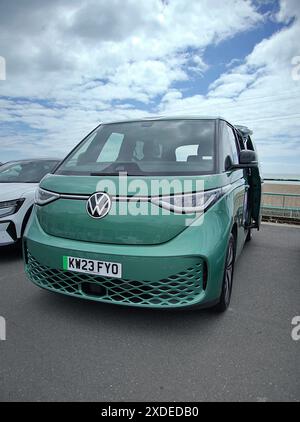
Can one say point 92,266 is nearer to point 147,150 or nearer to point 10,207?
point 147,150

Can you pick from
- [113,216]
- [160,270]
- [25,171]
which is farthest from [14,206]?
[160,270]

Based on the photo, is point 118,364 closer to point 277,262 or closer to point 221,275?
point 221,275

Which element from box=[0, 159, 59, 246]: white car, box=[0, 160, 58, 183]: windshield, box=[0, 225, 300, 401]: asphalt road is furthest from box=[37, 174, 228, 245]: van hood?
box=[0, 160, 58, 183]: windshield

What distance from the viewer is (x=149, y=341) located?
2.23m

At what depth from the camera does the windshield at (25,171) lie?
4.84 meters

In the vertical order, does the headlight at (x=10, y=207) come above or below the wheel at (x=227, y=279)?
above

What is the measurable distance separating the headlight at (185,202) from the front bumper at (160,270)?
→ 9 centimetres

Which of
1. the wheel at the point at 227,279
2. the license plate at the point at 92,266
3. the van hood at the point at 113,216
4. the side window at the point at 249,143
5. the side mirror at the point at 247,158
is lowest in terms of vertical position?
the wheel at the point at 227,279

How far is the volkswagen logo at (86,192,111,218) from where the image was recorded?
7.30ft

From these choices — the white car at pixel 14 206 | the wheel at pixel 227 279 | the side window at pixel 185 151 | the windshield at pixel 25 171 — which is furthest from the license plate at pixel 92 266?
the windshield at pixel 25 171

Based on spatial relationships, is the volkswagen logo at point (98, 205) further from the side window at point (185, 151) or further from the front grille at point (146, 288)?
the side window at point (185, 151)

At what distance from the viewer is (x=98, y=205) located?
7.35ft
